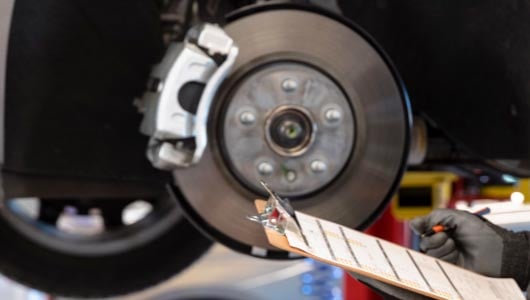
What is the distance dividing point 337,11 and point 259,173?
A: 0.23m

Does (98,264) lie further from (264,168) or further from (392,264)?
(392,264)

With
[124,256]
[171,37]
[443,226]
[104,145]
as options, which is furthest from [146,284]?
[443,226]

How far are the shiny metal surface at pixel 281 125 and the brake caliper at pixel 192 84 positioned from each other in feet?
0.17

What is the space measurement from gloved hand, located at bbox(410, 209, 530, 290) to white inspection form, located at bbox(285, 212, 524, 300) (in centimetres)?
3

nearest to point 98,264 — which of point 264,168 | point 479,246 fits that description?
point 264,168

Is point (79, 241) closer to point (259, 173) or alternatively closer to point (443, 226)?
point (259, 173)

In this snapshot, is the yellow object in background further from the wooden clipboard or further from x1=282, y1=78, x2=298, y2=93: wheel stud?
the wooden clipboard

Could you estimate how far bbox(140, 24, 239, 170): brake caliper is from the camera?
0.92 metres

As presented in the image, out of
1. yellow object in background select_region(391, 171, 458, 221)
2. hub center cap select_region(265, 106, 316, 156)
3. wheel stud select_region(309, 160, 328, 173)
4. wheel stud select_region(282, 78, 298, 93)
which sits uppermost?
wheel stud select_region(282, 78, 298, 93)

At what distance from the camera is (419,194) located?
1643mm

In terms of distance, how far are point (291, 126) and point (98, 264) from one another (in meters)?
0.59

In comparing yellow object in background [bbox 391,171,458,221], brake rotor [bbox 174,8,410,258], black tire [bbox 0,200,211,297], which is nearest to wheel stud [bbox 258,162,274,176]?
brake rotor [bbox 174,8,410,258]

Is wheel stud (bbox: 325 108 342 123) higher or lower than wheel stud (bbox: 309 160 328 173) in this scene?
higher

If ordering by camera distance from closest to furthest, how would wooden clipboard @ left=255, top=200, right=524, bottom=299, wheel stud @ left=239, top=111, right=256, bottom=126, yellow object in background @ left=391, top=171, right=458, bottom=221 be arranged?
1. wooden clipboard @ left=255, top=200, right=524, bottom=299
2. wheel stud @ left=239, top=111, right=256, bottom=126
3. yellow object in background @ left=391, top=171, right=458, bottom=221
